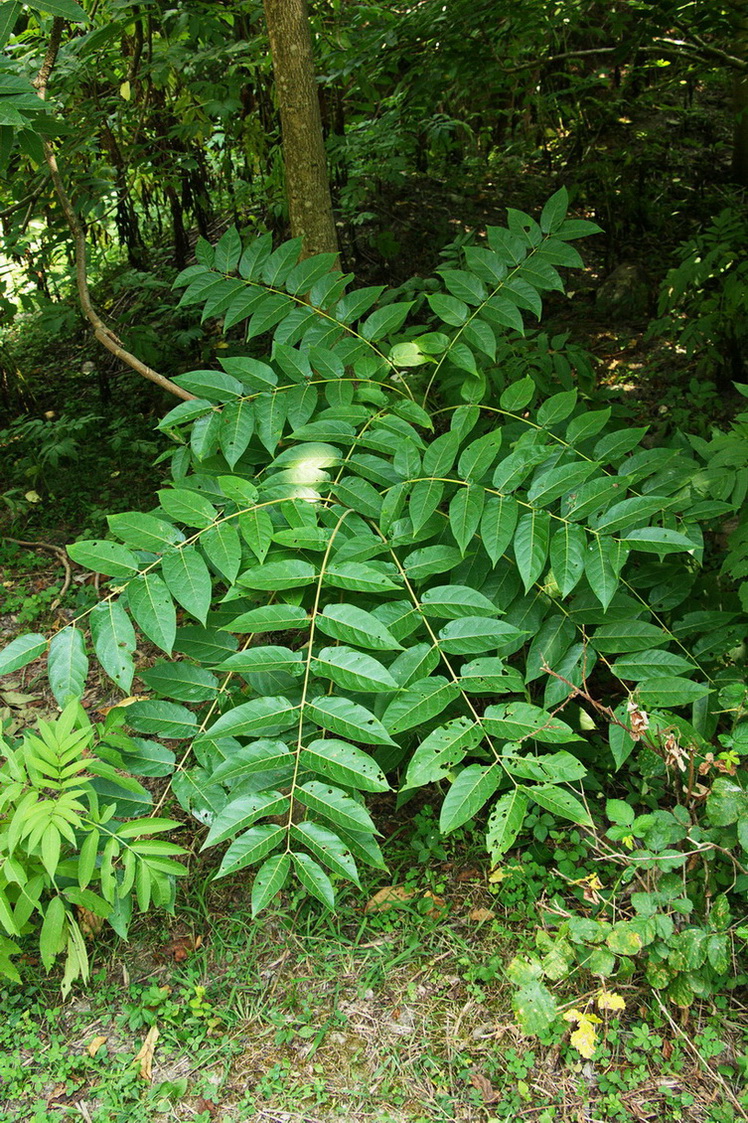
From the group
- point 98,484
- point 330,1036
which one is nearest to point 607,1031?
point 330,1036

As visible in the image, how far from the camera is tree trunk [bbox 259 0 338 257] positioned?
9.08ft

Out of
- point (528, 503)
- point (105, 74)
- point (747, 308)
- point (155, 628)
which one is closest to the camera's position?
point (155, 628)

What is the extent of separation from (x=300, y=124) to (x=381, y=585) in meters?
1.90

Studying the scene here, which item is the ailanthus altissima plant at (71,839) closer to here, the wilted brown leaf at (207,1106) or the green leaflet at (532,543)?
the wilted brown leaf at (207,1106)

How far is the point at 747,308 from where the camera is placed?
3.54 m

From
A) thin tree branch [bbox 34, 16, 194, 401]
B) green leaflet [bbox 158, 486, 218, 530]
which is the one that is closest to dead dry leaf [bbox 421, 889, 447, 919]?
green leaflet [bbox 158, 486, 218, 530]

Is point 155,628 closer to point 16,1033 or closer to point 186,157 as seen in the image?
point 16,1033

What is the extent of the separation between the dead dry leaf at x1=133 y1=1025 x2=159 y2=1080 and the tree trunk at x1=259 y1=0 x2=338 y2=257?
2345mm

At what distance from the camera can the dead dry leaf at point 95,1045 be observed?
6.95 feet

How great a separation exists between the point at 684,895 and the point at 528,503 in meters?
1.02

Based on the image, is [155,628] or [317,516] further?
[317,516]

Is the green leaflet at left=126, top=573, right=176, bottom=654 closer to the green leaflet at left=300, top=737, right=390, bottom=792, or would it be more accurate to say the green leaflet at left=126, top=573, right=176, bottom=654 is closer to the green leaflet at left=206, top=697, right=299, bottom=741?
the green leaflet at left=206, top=697, right=299, bottom=741

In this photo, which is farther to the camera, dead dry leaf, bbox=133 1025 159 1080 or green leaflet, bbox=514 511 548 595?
dead dry leaf, bbox=133 1025 159 1080

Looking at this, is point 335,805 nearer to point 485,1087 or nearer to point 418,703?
point 418,703
